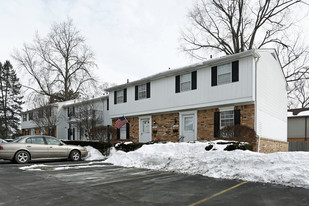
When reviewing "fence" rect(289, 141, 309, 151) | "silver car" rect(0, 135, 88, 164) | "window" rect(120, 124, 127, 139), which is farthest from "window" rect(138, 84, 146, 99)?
"fence" rect(289, 141, 309, 151)

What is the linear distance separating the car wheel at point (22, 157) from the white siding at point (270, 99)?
12446 mm

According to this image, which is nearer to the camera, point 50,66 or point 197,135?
point 197,135

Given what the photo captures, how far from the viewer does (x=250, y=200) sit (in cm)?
543

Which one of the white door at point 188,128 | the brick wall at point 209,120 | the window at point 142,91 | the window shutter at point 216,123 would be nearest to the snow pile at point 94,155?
the white door at point 188,128

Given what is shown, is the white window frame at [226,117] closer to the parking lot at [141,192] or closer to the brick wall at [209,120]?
the brick wall at [209,120]

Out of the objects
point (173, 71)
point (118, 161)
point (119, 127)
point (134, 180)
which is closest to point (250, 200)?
point (134, 180)

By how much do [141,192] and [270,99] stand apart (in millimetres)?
13386

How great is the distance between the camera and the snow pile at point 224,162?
7414 millimetres

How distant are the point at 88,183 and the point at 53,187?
98cm

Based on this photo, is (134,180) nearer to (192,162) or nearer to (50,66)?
(192,162)

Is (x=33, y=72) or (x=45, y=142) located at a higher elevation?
(x=33, y=72)

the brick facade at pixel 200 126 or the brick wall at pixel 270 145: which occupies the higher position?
the brick facade at pixel 200 126

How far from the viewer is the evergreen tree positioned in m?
51.0

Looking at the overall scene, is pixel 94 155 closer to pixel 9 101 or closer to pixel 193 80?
pixel 193 80
